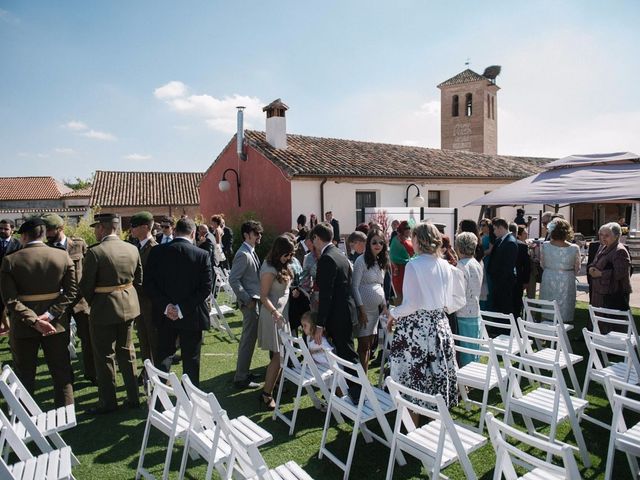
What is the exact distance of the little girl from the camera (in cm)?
420

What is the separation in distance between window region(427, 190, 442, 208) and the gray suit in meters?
16.7

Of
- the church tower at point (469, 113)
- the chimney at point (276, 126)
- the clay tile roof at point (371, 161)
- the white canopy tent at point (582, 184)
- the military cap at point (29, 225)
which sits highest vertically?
the church tower at point (469, 113)

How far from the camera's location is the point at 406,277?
139 inches

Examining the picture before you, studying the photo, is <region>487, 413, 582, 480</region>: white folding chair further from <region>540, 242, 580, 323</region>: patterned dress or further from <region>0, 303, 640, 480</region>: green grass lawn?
<region>540, 242, 580, 323</region>: patterned dress

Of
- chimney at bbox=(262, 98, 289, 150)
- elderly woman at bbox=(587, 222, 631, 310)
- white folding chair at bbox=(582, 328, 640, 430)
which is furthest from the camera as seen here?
chimney at bbox=(262, 98, 289, 150)

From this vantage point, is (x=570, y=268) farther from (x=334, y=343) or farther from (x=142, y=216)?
(x=142, y=216)

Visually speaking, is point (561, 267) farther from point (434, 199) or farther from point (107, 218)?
point (434, 199)

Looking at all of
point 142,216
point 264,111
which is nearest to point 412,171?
point 264,111

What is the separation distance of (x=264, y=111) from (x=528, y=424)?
54.0 feet

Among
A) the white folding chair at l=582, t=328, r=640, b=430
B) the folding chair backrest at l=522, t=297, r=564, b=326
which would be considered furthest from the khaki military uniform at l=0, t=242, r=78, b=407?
the folding chair backrest at l=522, t=297, r=564, b=326

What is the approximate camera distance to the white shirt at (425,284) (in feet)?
11.4

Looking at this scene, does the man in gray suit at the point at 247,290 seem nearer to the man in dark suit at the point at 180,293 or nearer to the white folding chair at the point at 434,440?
the man in dark suit at the point at 180,293

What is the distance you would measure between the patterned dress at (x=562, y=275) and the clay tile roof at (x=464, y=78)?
37.9 metres

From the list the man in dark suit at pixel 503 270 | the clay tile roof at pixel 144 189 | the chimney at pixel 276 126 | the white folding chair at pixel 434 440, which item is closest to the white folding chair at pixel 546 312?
the man in dark suit at pixel 503 270
